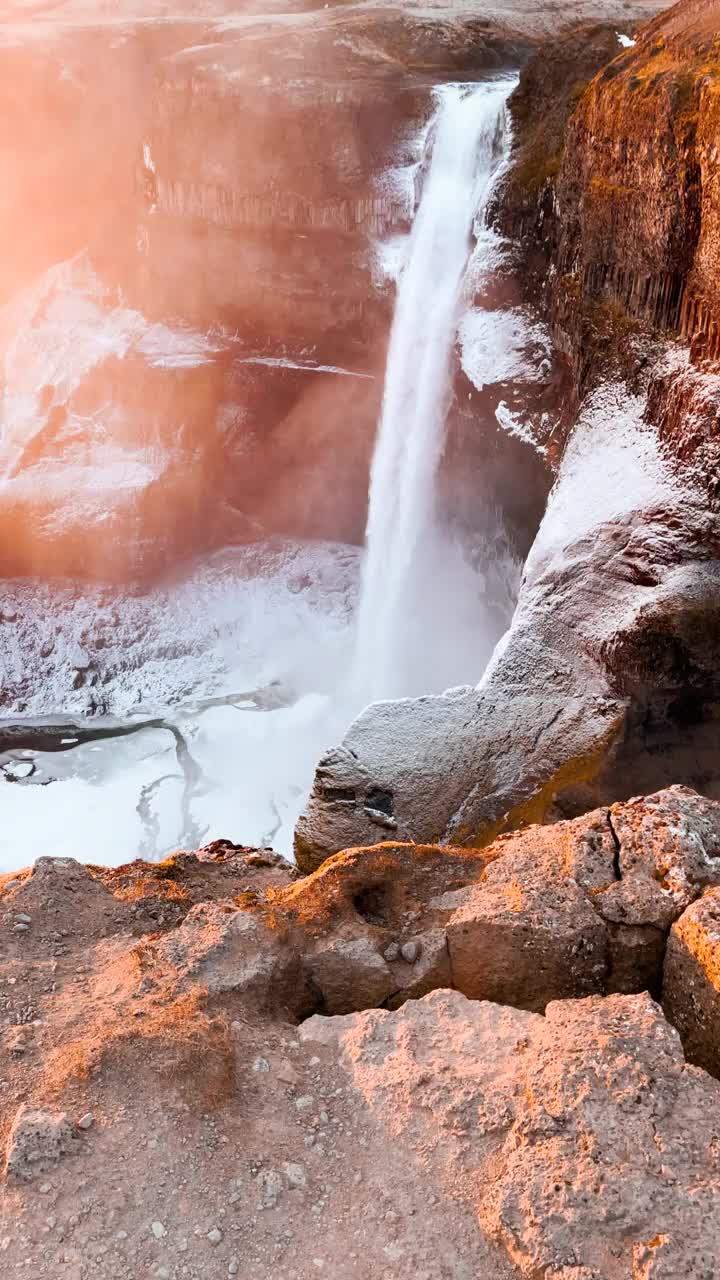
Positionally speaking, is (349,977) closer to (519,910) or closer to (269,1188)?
(519,910)

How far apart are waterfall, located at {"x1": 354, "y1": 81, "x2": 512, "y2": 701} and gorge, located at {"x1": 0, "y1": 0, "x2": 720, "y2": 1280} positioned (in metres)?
0.07

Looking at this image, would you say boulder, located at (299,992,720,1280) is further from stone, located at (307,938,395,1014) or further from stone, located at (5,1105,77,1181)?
stone, located at (5,1105,77,1181)

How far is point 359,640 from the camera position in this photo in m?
16.7

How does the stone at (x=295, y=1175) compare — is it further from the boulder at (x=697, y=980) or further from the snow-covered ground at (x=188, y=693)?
the snow-covered ground at (x=188, y=693)

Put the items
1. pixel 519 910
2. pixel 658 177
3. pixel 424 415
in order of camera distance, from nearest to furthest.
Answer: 1. pixel 519 910
2. pixel 658 177
3. pixel 424 415

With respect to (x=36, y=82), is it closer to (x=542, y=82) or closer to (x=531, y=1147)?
(x=542, y=82)

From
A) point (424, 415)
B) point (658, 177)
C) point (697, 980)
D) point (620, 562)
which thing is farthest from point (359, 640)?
point (697, 980)

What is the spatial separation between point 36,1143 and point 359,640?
527 inches

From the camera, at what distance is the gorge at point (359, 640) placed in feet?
11.3

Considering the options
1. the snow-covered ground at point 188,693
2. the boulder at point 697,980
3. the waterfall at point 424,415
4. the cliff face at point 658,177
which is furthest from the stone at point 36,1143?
the waterfall at point 424,415

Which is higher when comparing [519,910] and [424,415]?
[519,910]

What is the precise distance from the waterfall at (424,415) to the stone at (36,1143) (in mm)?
11577

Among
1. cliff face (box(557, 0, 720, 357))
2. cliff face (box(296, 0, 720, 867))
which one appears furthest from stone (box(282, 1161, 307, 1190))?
cliff face (box(557, 0, 720, 357))

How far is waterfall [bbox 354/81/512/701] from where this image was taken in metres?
15.0
